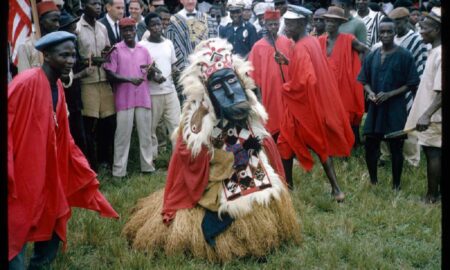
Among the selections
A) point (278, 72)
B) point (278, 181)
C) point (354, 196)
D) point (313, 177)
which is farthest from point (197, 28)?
point (278, 181)

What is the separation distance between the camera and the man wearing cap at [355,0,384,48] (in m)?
8.57

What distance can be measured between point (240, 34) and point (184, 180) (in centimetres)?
528

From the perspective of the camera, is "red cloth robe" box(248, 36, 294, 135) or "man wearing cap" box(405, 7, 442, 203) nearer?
"man wearing cap" box(405, 7, 442, 203)

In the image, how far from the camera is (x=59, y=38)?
150 inches

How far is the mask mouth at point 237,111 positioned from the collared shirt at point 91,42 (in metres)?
2.72

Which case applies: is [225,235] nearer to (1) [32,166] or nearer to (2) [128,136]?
(1) [32,166]

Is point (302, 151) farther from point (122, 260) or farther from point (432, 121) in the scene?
point (122, 260)

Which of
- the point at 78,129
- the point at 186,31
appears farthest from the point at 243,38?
the point at 78,129

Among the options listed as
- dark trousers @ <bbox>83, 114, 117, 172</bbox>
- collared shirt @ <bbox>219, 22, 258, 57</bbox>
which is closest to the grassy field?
dark trousers @ <bbox>83, 114, 117, 172</bbox>

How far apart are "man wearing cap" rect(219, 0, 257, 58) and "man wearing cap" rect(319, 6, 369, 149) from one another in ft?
6.89

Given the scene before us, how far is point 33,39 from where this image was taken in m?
5.91

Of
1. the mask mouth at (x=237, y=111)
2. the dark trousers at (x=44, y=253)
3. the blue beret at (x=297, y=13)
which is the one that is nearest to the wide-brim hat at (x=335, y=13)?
the blue beret at (x=297, y=13)

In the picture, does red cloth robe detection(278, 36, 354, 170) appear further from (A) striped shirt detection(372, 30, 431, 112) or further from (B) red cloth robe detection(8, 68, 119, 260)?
(B) red cloth robe detection(8, 68, 119, 260)

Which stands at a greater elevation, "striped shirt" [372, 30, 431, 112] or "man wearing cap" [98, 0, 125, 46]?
"man wearing cap" [98, 0, 125, 46]
